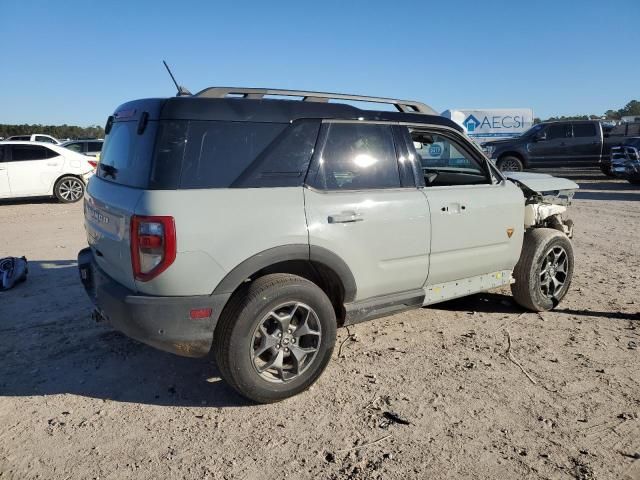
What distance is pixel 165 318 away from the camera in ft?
9.50

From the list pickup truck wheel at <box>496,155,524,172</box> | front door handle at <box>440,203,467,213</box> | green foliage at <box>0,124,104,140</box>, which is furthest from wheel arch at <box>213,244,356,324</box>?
green foliage at <box>0,124,104,140</box>

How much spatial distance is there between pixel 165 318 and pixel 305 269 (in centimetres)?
102

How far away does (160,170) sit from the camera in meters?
2.90

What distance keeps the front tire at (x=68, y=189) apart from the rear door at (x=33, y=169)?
15cm

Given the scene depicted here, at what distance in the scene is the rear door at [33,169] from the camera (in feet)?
38.7

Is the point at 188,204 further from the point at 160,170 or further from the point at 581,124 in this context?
the point at 581,124

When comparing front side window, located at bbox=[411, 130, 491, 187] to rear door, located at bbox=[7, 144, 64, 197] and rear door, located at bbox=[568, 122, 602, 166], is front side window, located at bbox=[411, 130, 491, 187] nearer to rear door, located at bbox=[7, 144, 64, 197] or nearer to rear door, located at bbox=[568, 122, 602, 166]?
rear door, located at bbox=[7, 144, 64, 197]

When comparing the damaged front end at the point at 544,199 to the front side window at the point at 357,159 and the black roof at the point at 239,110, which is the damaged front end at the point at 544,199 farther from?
the black roof at the point at 239,110

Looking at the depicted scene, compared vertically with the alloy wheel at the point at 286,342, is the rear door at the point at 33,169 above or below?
above

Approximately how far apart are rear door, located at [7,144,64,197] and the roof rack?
10675mm

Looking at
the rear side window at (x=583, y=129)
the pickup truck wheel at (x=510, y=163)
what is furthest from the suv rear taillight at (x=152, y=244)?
the rear side window at (x=583, y=129)

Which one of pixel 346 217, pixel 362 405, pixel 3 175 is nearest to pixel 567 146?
pixel 346 217

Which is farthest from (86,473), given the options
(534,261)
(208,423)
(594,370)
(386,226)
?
(534,261)

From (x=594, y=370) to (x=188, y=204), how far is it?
304 cm
